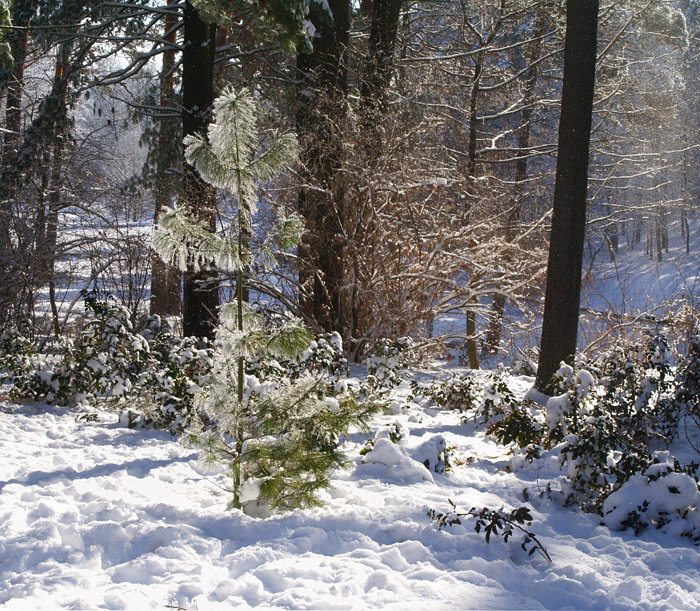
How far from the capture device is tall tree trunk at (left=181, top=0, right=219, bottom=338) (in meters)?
7.93

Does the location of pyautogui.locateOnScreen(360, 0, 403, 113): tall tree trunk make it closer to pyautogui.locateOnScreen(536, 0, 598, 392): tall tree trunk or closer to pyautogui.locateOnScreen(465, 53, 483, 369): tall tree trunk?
pyautogui.locateOnScreen(536, 0, 598, 392): tall tree trunk

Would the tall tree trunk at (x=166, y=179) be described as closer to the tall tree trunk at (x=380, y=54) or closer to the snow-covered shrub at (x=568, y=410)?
the tall tree trunk at (x=380, y=54)

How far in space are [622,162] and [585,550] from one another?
1298 centimetres

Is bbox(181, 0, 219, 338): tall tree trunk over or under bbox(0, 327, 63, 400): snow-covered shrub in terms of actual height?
over

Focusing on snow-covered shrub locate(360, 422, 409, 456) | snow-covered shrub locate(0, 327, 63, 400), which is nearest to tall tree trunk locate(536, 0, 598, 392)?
snow-covered shrub locate(360, 422, 409, 456)

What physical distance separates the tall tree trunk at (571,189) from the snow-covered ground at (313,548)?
2.31m

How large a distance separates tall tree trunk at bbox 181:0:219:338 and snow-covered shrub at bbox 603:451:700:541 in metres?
5.65

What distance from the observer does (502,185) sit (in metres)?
13.0

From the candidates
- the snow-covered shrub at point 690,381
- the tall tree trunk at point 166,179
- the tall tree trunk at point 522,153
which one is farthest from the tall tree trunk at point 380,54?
the snow-covered shrub at point 690,381

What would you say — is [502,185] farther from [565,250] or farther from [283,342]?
[283,342]

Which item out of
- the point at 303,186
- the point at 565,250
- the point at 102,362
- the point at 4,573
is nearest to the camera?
the point at 4,573

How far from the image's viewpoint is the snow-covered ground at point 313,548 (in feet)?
8.29

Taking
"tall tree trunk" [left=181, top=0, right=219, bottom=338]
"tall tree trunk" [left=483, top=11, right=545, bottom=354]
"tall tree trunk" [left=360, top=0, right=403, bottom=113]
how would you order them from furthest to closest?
"tall tree trunk" [left=483, top=11, right=545, bottom=354], "tall tree trunk" [left=360, top=0, right=403, bottom=113], "tall tree trunk" [left=181, top=0, right=219, bottom=338]

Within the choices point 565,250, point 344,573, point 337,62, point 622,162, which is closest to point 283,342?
point 344,573
